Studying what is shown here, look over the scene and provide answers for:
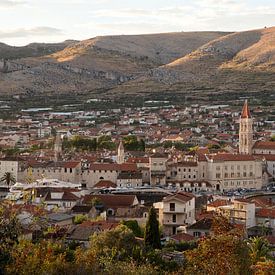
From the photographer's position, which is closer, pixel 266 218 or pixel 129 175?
pixel 266 218

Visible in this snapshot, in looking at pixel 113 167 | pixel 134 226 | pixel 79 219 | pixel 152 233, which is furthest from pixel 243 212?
pixel 113 167

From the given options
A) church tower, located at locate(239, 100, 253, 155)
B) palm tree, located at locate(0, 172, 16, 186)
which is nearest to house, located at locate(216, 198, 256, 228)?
palm tree, located at locate(0, 172, 16, 186)

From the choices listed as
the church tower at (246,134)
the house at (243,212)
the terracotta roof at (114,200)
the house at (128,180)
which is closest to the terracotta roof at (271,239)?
the house at (243,212)

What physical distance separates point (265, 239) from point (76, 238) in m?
8.19

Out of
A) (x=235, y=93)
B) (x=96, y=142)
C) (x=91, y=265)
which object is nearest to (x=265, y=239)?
(x=91, y=265)

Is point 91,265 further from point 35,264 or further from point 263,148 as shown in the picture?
point 263,148

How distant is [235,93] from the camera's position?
160 metres

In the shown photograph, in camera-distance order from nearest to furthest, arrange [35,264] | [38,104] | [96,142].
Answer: [35,264]
[96,142]
[38,104]

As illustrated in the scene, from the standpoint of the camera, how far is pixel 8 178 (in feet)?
206

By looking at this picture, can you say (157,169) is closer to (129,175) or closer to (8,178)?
(129,175)

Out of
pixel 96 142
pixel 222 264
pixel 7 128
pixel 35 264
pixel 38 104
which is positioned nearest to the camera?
pixel 222 264

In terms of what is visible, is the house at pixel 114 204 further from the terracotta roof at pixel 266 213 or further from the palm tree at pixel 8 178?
the palm tree at pixel 8 178

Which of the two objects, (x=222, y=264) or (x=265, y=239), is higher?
(x=222, y=264)

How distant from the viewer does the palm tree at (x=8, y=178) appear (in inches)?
2470
